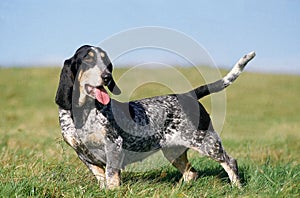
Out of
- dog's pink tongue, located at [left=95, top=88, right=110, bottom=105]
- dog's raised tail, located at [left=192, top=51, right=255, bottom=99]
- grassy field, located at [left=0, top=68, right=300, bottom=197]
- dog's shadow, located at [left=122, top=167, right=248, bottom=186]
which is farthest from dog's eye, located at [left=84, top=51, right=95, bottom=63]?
dog's raised tail, located at [left=192, top=51, right=255, bottom=99]

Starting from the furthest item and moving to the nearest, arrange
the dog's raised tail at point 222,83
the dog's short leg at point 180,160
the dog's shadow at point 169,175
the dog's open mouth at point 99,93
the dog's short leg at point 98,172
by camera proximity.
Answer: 1. the dog's short leg at point 180,160
2. the dog's raised tail at point 222,83
3. the dog's shadow at point 169,175
4. the dog's short leg at point 98,172
5. the dog's open mouth at point 99,93

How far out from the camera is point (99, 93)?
6836 millimetres

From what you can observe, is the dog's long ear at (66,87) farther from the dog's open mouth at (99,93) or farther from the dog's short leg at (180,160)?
the dog's short leg at (180,160)

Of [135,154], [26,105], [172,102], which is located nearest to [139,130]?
[135,154]

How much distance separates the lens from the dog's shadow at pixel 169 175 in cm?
796

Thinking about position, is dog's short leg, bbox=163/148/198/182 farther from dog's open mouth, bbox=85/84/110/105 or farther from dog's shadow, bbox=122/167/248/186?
dog's open mouth, bbox=85/84/110/105

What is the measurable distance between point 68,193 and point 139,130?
74.1 inches

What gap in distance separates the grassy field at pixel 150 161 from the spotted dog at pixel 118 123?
0.31 metres

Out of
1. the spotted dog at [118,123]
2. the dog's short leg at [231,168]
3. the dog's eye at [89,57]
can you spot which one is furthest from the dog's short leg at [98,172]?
the dog's short leg at [231,168]

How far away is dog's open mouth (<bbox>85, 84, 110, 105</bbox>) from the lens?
6828 millimetres

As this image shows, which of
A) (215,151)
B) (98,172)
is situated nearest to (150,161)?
(215,151)

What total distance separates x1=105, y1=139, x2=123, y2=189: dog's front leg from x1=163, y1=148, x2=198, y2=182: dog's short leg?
1.58 metres

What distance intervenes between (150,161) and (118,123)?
2308 millimetres

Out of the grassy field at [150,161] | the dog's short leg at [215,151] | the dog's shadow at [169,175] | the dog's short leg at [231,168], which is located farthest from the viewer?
the dog's short leg at [215,151]
